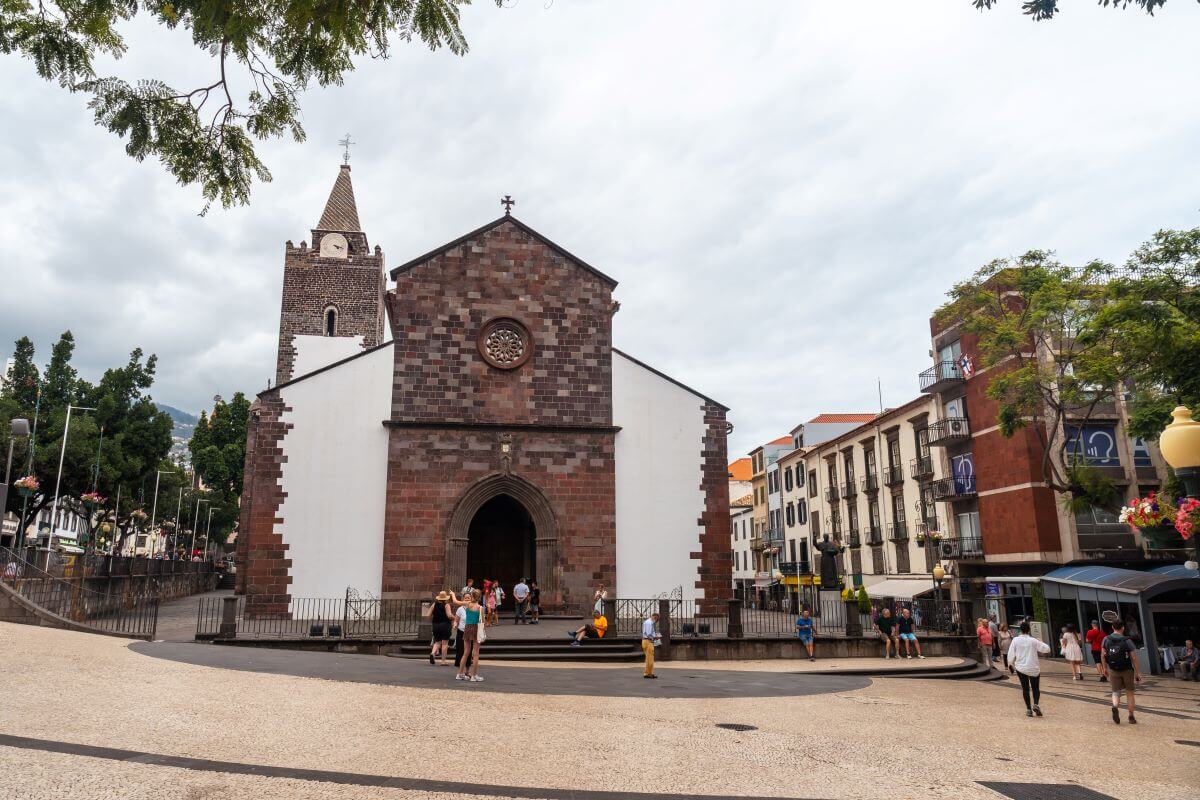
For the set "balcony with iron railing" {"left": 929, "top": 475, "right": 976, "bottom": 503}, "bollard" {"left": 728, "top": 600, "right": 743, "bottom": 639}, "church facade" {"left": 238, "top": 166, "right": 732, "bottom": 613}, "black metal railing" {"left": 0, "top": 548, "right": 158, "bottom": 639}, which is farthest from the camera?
"balcony with iron railing" {"left": 929, "top": 475, "right": 976, "bottom": 503}

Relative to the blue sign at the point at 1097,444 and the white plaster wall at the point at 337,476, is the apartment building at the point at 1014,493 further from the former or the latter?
the white plaster wall at the point at 337,476

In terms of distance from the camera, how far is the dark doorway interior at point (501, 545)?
25.5 meters

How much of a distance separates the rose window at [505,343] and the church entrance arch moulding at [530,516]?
12.0 ft

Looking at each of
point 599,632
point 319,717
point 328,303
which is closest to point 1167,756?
point 319,717

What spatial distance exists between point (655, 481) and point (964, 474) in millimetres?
16499

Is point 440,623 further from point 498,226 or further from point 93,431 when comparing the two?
point 93,431

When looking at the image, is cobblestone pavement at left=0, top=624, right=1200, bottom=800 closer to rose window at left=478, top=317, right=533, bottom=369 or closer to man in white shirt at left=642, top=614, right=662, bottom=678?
man in white shirt at left=642, top=614, right=662, bottom=678

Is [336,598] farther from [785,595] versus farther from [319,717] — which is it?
[785,595]

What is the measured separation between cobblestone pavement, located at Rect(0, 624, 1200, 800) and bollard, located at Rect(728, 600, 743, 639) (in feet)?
22.3

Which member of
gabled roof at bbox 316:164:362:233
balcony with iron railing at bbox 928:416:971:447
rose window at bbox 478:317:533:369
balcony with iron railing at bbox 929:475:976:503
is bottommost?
balcony with iron railing at bbox 929:475:976:503

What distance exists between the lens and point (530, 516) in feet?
78.3

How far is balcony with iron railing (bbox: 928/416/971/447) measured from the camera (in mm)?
33219

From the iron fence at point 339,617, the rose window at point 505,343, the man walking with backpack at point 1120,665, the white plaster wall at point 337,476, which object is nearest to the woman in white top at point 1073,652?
the man walking with backpack at point 1120,665

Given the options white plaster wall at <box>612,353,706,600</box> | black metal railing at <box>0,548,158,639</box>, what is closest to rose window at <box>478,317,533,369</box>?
white plaster wall at <box>612,353,706,600</box>
